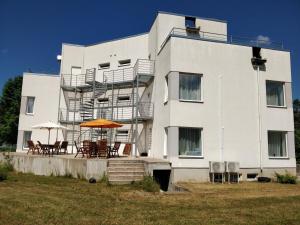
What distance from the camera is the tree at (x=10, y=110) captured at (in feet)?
133

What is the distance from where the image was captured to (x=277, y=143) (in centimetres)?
1580

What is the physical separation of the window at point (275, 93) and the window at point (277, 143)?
1.81m

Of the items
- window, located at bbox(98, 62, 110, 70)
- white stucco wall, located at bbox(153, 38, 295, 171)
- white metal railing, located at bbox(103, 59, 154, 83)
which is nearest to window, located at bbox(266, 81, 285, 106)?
white stucco wall, located at bbox(153, 38, 295, 171)

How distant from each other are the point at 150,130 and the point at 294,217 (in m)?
12.8

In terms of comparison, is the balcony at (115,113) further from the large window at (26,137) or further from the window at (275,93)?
the window at (275,93)

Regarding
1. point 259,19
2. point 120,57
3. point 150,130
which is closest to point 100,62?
point 120,57

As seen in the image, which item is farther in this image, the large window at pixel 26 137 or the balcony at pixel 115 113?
the large window at pixel 26 137

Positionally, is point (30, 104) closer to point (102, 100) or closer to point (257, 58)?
point (102, 100)

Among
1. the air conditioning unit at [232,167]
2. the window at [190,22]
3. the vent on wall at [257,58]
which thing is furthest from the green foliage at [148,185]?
the window at [190,22]

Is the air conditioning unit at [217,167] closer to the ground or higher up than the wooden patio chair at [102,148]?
closer to the ground

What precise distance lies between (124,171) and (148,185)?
6.07 ft

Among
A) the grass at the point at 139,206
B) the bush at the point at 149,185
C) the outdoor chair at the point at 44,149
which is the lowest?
the grass at the point at 139,206

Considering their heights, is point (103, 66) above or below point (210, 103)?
above

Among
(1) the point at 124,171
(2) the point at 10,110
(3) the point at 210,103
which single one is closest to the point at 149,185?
(1) the point at 124,171
